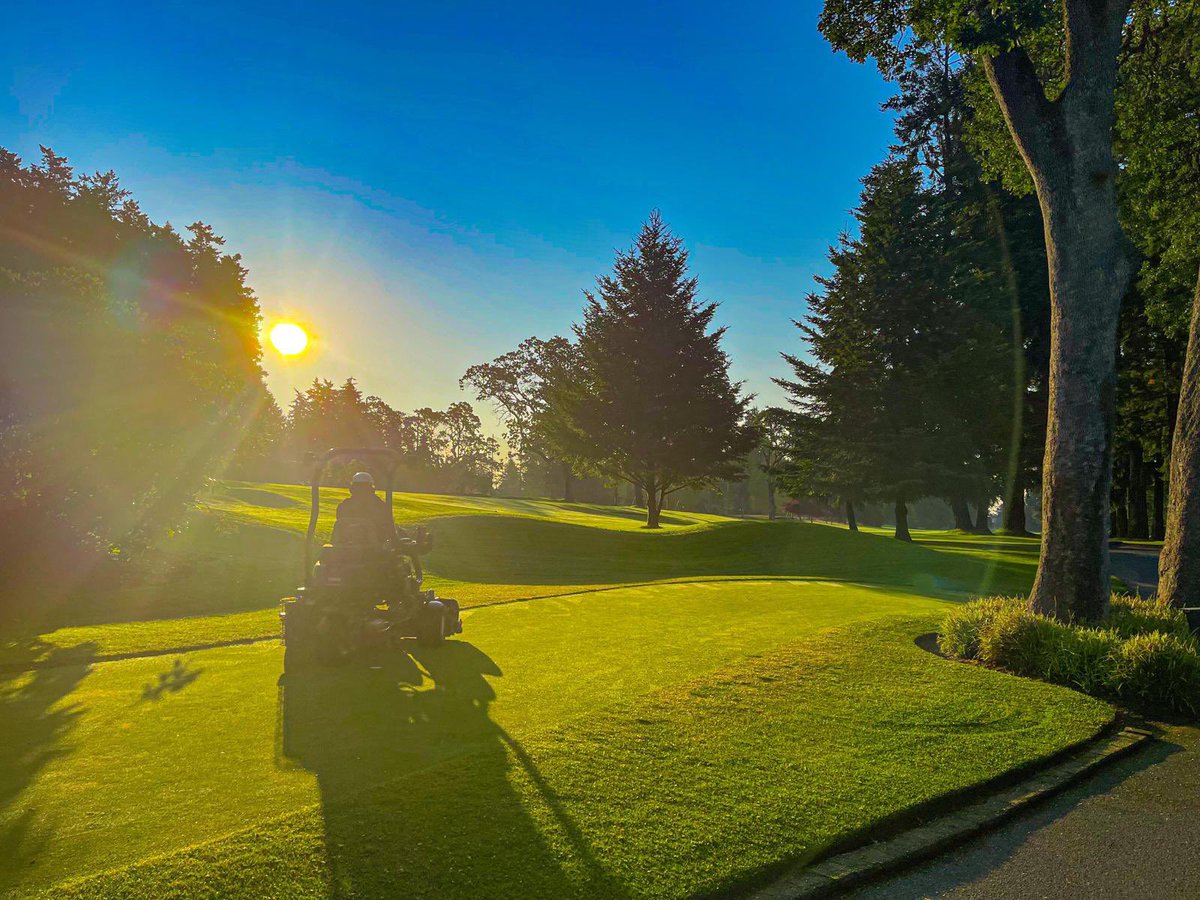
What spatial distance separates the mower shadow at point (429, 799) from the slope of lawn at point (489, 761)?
17 millimetres

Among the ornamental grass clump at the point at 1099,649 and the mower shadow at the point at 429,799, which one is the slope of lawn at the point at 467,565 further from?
the ornamental grass clump at the point at 1099,649

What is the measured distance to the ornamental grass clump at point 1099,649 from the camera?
6906 mm

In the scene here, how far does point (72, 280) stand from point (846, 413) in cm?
2855

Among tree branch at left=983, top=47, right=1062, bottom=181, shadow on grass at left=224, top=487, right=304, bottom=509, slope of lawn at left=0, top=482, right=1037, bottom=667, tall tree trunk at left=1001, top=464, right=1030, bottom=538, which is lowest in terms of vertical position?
slope of lawn at left=0, top=482, right=1037, bottom=667

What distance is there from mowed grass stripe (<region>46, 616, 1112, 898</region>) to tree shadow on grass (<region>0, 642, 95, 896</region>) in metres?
0.69

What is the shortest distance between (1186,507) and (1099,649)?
439 cm

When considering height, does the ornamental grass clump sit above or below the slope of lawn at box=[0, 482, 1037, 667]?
above

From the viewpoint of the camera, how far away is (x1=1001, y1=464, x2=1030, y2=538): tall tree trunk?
108 ft

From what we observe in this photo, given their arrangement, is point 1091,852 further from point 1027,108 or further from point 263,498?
point 263,498

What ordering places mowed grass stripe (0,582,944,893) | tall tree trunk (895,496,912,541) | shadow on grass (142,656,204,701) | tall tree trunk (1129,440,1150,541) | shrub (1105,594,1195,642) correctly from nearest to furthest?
1. mowed grass stripe (0,582,944,893)
2. shadow on grass (142,656,204,701)
3. shrub (1105,594,1195,642)
4. tall tree trunk (895,496,912,541)
5. tall tree trunk (1129,440,1150,541)

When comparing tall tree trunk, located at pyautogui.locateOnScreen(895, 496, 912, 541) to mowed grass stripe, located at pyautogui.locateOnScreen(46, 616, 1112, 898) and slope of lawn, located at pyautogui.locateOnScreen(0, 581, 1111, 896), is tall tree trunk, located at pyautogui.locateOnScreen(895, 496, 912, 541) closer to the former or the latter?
slope of lawn, located at pyautogui.locateOnScreen(0, 581, 1111, 896)

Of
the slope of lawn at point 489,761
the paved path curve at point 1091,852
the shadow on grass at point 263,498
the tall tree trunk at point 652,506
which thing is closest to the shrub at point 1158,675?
the slope of lawn at point 489,761

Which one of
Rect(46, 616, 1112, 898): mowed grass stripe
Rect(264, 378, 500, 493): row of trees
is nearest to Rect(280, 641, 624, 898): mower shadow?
Rect(46, 616, 1112, 898): mowed grass stripe

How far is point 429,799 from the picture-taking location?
4.25 metres
